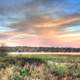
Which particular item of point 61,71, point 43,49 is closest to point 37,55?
point 43,49

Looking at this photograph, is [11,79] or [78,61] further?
[78,61]

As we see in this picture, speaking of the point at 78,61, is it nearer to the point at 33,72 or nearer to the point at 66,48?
the point at 66,48

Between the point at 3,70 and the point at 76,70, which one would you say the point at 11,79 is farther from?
the point at 76,70

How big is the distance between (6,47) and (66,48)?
180cm

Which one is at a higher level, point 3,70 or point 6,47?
point 6,47

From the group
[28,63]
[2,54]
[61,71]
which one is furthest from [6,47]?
[61,71]

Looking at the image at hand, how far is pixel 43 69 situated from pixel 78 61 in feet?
3.74

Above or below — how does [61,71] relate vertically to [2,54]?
below

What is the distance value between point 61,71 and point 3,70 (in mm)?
1676

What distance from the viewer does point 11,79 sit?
765 cm

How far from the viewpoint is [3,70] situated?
790cm

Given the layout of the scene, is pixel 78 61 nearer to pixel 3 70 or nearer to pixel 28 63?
pixel 28 63

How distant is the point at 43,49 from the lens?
8219mm

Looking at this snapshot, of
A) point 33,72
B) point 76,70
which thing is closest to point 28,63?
point 33,72
